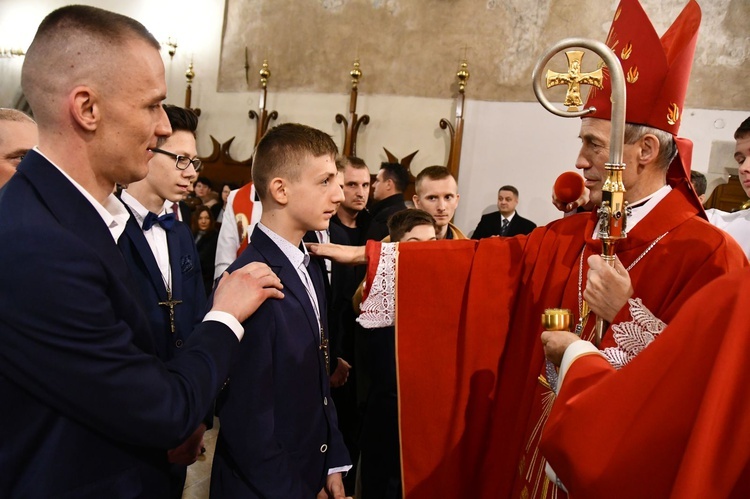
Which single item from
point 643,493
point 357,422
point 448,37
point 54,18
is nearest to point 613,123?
point 643,493

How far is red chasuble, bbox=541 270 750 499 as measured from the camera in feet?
3.23

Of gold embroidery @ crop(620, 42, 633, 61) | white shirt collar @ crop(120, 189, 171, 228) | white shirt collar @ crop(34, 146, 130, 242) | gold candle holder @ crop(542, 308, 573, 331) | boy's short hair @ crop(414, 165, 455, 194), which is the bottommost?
gold candle holder @ crop(542, 308, 573, 331)

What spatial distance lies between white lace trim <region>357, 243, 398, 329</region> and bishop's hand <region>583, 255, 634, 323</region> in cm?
78

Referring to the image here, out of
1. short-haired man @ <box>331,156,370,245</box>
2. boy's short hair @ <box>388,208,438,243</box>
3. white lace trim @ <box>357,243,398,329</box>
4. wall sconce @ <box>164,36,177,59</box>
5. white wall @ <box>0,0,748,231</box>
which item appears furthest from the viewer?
wall sconce @ <box>164,36,177,59</box>

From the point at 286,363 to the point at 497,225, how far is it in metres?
5.93

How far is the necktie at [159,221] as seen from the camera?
231 cm

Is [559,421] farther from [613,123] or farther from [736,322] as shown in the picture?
[613,123]

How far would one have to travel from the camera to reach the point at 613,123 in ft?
5.13

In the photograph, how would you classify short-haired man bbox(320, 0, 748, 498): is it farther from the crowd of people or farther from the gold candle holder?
the gold candle holder

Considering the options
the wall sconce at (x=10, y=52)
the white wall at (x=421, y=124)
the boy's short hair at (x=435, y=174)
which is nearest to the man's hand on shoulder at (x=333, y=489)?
the boy's short hair at (x=435, y=174)

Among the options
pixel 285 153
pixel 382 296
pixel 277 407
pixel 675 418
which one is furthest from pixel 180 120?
pixel 675 418

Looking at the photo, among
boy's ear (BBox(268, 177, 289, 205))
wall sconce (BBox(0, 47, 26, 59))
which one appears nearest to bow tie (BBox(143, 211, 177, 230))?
boy's ear (BBox(268, 177, 289, 205))

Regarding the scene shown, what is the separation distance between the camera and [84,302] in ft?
3.37

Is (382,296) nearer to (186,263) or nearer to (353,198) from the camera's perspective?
(186,263)
